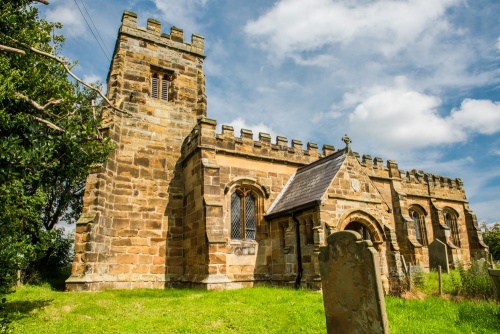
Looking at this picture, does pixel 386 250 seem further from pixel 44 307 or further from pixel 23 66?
pixel 23 66

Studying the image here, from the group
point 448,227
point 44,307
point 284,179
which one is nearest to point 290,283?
point 284,179

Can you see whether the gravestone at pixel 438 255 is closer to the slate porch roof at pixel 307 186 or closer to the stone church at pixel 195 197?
the stone church at pixel 195 197

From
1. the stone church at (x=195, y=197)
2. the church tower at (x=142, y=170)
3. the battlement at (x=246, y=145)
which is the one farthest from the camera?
the battlement at (x=246, y=145)

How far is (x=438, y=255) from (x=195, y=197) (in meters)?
14.1

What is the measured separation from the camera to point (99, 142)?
30.1 ft

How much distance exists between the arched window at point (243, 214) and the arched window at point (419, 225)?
1283cm

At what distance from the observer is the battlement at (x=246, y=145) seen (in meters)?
14.3

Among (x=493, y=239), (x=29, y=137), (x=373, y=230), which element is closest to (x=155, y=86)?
(x=29, y=137)

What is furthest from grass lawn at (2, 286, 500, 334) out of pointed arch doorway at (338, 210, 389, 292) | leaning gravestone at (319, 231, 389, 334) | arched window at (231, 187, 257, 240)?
arched window at (231, 187, 257, 240)

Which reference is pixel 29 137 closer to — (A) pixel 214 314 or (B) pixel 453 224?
(A) pixel 214 314

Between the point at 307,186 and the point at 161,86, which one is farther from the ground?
the point at 161,86

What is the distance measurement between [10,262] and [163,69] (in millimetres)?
12443

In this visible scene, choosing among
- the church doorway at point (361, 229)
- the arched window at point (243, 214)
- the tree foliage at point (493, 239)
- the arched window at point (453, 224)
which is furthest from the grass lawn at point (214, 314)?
the tree foliage at point (493, 239)

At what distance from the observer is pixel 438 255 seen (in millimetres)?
19297
